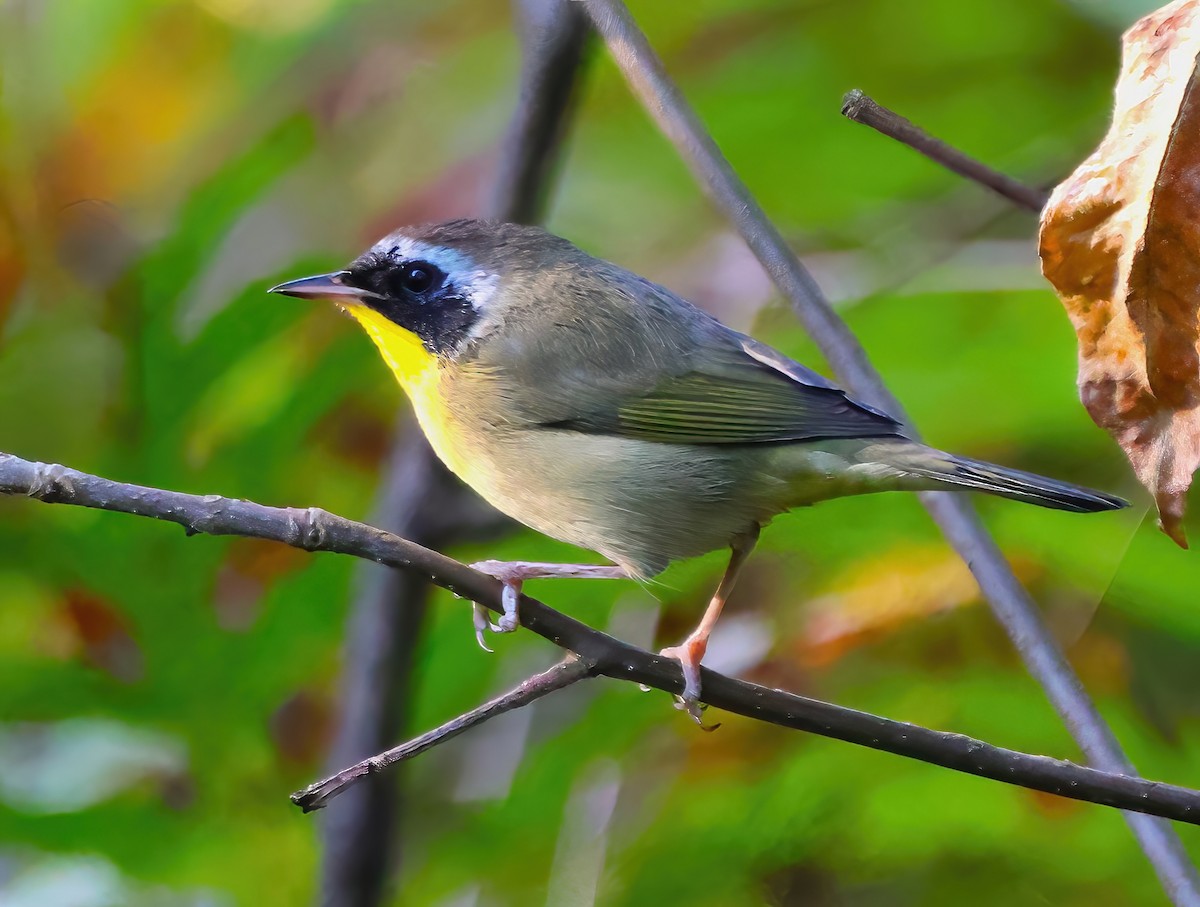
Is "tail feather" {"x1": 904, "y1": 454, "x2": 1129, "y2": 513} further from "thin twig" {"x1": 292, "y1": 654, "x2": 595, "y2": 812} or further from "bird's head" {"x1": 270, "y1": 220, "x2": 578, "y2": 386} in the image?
"bird's head" {"x1": 270, "y1": 220, "x2": 578, "y2": 386}

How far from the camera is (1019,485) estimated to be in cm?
204

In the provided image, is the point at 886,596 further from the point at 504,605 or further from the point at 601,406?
the point at 504,605

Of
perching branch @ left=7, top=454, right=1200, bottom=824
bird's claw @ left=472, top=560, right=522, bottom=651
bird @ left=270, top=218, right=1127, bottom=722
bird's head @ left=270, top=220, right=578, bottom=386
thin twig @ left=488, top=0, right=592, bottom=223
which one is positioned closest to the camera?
perching branch @ left=7, top=454, right=1200, bottom=824

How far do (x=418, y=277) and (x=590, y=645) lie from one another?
131 cm

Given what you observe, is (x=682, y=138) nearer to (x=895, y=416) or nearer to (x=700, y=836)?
(x=895, y=416)

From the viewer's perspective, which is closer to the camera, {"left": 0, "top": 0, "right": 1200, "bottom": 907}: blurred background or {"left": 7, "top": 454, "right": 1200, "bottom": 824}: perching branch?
{"left": 7, "top": 454, "right": 1200, "bottom": 824}: perching branch

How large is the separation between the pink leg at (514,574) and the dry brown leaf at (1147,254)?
815mm

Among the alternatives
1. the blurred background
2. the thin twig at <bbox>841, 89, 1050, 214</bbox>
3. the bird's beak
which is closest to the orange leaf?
the blurred background

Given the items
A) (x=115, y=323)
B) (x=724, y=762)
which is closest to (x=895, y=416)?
(x=724, y=762)

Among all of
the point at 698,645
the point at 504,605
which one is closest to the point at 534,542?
the point at 698,645

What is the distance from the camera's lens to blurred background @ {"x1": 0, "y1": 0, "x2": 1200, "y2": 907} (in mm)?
2783

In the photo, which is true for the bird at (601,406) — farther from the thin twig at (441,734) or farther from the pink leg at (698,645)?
the thin twig at (441,734)

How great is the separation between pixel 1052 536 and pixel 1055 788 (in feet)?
4.49

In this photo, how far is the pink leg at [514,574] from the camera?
63.5 inches
